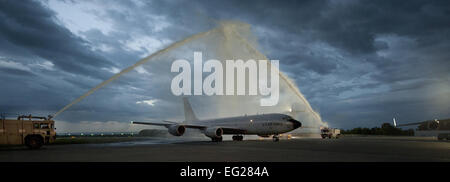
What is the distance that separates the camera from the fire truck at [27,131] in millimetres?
22797

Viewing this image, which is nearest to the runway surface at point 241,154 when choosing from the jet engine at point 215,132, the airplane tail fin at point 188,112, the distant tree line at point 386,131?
the jet engine at point 215,132

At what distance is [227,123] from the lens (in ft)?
146

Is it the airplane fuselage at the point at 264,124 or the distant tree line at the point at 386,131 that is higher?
the airplane fuselage at the point at 264,124

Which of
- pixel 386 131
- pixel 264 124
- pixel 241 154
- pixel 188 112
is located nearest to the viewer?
pixel 241 154

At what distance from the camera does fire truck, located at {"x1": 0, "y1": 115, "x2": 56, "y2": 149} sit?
74.8 ft

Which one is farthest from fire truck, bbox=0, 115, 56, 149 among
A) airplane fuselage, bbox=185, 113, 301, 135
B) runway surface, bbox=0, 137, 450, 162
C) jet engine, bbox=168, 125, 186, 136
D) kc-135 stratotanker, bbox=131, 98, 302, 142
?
airplane fuselage, bbox=185, 113, 301, 135

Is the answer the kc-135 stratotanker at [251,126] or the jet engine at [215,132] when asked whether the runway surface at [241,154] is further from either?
the jet engine at [215,132]

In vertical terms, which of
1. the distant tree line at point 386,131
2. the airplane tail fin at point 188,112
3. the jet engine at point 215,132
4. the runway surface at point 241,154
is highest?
the airplane tail fin at point 188,112

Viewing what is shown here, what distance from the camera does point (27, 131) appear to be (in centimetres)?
2416

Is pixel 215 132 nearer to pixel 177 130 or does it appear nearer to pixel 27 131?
pixel 177 130

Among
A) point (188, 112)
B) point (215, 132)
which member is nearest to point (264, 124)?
point (215, 132)
